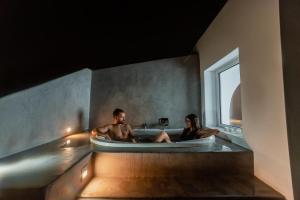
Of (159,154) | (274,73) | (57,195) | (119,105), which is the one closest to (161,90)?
(119,105)

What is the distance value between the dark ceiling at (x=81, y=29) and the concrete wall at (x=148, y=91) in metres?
0.89

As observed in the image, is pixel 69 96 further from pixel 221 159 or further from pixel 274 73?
pixel 274 73

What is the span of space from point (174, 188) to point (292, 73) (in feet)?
4.69

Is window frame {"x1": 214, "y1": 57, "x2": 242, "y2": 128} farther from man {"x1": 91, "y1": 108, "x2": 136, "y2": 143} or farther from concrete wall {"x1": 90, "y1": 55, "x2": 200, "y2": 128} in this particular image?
man {"x1": 91, "y1": 108, "x2": 136, "y2": 143}

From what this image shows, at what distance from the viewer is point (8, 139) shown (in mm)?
2248

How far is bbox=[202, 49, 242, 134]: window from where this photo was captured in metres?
3.05

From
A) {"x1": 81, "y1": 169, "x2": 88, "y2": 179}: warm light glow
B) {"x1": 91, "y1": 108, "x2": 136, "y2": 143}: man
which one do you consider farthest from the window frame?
{"x1": 81, "y1": 169, "x2": 88, "y2": 179}: warm light glow

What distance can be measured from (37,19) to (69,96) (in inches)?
94.9

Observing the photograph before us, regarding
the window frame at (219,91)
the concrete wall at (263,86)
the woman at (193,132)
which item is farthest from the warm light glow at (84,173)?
the window frame at (219,91)

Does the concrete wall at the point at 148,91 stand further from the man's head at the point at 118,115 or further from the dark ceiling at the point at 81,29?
the man's head at the point at 118,115

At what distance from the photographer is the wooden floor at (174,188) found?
170 centimetres

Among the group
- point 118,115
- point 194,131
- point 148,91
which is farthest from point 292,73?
point 148,91

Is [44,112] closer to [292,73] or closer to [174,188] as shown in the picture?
[174,188]

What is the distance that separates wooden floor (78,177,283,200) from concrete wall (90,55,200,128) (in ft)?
8.08
